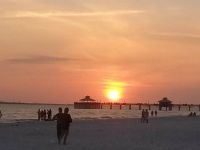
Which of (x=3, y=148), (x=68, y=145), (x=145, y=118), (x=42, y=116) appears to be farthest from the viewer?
(x=42, y=116)

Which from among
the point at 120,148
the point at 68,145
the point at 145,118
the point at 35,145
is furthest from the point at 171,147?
the point at 145,118

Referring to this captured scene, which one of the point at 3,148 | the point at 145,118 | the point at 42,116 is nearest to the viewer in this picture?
the point at 3,148

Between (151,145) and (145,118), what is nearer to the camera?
(151,145)

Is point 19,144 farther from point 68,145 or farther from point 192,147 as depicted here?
point 192,147

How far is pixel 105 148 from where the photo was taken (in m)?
23.0

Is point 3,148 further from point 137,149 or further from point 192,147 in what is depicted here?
point 192,147

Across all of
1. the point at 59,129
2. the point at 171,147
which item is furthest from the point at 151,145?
the point at 59,129

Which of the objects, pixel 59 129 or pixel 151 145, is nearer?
pixel 59 129

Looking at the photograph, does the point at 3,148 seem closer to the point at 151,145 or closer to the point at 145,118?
the point at 151,145

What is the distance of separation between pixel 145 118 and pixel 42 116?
12.6 metres

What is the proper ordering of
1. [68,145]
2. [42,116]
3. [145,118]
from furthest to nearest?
[42,116] → [145,118] → [68,145]

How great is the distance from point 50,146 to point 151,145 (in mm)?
4946

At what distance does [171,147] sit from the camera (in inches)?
952

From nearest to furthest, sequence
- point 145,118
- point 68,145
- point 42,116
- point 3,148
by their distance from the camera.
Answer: point 3,148 → point 68,145 → point 145,118 → point 42,116
